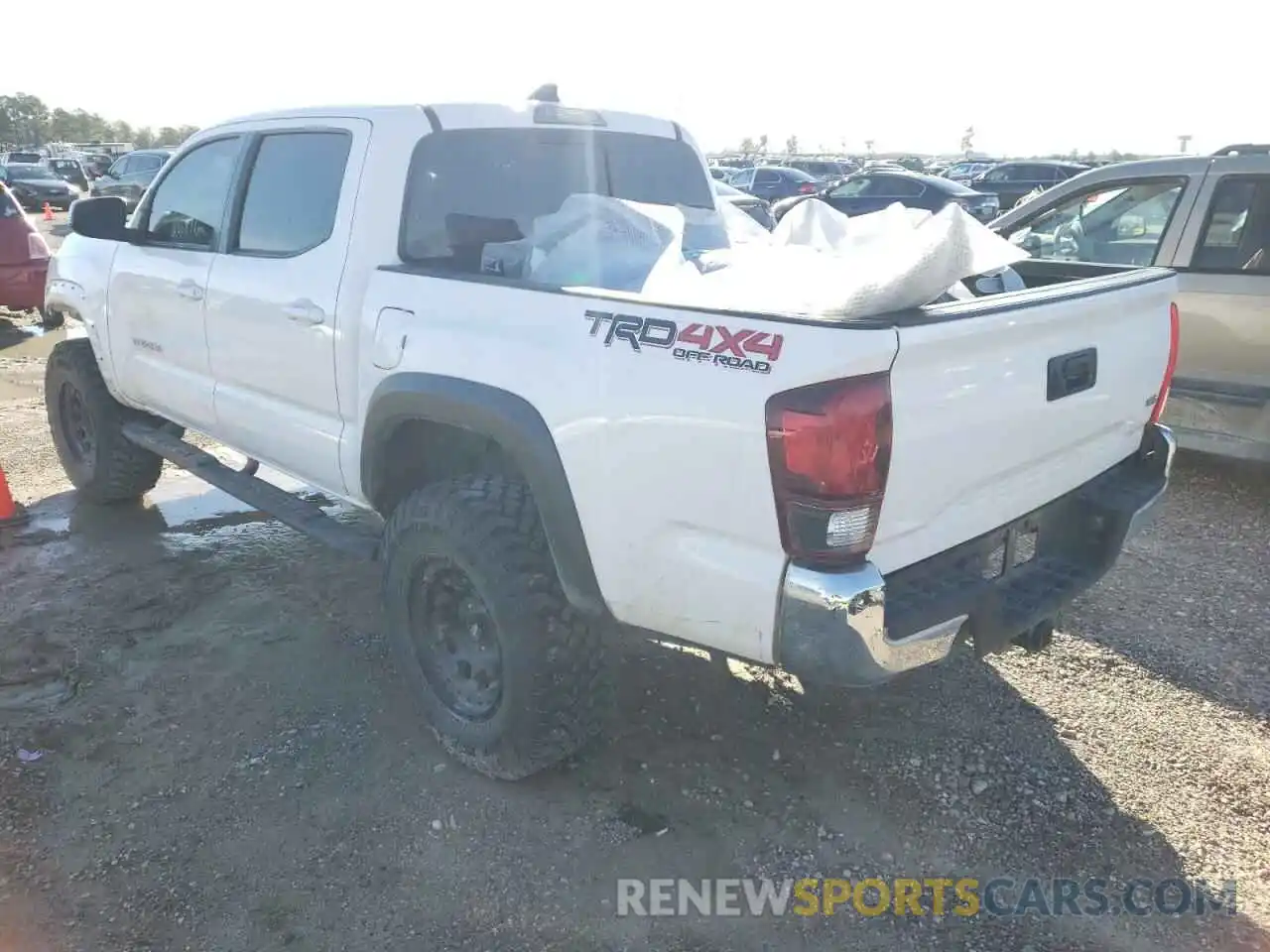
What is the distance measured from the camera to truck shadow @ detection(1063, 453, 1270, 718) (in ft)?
12.1

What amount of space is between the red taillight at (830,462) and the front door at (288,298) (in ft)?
5.93

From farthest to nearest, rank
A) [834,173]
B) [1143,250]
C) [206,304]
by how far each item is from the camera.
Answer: [834,173]
[1143,250]
[206,304]

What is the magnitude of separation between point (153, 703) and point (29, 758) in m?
0.42

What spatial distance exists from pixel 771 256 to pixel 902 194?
17.6 m

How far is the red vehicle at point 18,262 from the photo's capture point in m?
9.70

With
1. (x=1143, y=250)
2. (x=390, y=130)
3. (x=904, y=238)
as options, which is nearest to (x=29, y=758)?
(x=390, y=130)

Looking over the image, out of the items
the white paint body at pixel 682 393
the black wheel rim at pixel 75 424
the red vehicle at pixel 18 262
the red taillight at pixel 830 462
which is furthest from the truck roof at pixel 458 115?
the red vehicle at pixel 18 262

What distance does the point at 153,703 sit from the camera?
3.53 metres

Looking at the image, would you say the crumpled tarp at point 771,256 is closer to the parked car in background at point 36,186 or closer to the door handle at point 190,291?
the door handle at point 190,291

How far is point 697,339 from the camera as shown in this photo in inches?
90.0

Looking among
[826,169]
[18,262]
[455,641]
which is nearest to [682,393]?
[455,641]

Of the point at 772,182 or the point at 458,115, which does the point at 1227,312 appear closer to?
the point at 458,115

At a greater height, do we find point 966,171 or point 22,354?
point 966,171

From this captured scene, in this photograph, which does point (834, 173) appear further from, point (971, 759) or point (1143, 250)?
point (971, 759)
